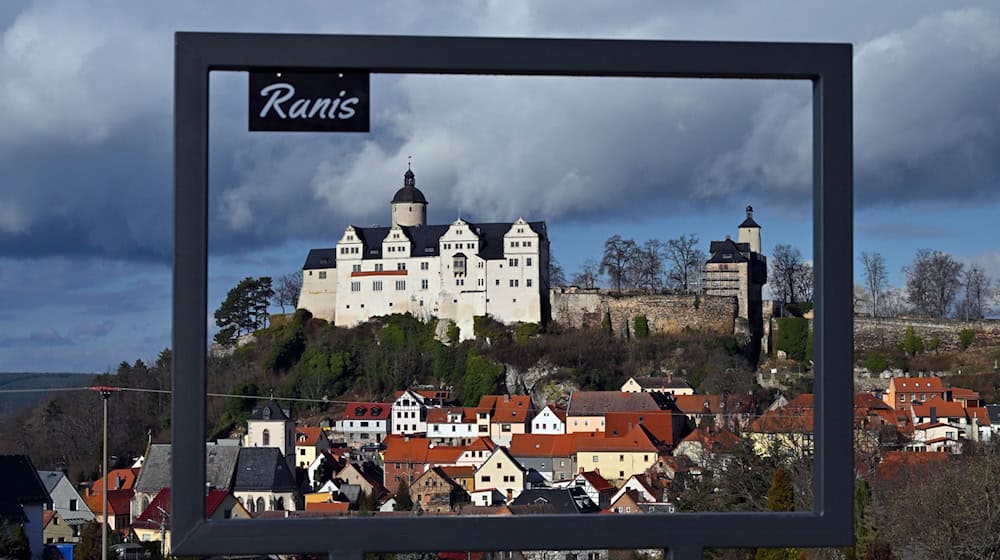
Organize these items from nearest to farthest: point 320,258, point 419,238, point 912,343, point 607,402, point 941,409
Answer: point 320,258 → point 419,238 → point 607,402 → point 941,409 → point 912,343

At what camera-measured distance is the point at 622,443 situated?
6.84 ft

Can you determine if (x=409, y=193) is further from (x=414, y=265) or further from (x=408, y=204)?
(x=414, y=265)

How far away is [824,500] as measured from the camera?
1.92m

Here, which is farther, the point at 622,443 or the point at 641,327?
the point at 641,327

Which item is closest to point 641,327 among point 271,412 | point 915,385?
point 271,412

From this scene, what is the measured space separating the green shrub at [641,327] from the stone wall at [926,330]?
1781 inches

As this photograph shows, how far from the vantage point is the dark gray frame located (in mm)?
1818

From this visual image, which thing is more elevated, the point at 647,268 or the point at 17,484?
the point at 647,268

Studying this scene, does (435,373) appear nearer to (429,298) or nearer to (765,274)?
(429,298)

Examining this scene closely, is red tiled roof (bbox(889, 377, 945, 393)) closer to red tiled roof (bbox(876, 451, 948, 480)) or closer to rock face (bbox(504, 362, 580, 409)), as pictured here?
red tiled roof (bbox(876, 451, 948, 480))

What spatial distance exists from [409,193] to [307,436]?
603 millimetres

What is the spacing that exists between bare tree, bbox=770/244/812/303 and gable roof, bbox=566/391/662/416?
1.17 ft

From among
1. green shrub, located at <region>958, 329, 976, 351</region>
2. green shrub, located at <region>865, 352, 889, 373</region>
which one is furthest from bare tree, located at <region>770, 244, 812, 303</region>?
green shrub, located at <region>958, 329, 976, 351</region>

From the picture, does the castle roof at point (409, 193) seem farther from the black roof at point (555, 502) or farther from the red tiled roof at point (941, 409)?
the red tiled roof at point (941, 409)
